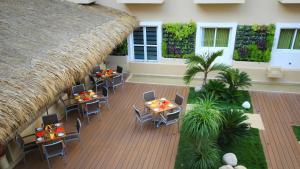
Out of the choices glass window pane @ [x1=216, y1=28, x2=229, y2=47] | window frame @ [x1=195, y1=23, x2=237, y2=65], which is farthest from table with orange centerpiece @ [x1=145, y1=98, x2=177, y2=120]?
glass window pane @ [x1=216, y1=28, x2=229, y2=47]

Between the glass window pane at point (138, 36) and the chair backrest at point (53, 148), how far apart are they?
7.77m

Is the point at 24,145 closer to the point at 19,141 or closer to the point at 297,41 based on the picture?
the point at 19,141

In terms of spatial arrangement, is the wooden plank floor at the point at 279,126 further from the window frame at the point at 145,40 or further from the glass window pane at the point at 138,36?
the glass window pane at the point at 138,36

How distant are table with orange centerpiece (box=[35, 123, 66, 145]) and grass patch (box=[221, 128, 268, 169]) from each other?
17.3 ft

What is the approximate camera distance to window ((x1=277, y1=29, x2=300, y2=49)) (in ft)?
41.0

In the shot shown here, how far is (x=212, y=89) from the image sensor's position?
461 inches

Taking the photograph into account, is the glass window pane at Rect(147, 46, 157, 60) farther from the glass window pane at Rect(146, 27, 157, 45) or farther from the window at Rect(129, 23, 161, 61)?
the glass window pane at Rect(146, 27, 157, 45)

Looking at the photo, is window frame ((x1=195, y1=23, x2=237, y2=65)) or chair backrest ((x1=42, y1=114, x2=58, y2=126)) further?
window frame ((x1=195, y1=23, x2=237, y2=65))

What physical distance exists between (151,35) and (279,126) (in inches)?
294

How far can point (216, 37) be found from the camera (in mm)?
13273

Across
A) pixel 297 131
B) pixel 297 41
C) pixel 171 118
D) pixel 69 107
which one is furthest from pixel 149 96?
pixel 297 41

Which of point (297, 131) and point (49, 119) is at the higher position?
point (49, 119)

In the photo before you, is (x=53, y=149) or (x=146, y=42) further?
(x=146, y=42)

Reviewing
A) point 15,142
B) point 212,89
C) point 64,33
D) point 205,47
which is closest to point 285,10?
point 205,47
